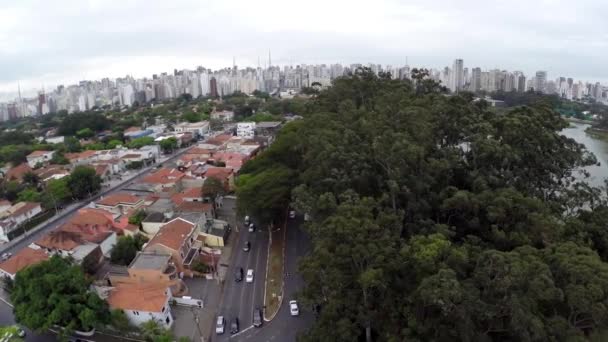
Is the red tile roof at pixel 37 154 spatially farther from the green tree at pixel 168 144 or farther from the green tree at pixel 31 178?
the green tree at pixel 168 144

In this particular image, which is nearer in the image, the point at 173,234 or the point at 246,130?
the point at 173,234

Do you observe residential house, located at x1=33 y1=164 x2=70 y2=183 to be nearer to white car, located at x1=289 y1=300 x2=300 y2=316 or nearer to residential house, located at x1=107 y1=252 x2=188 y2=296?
residential house, located at x1=107 y1=252 x2=188 y2=296

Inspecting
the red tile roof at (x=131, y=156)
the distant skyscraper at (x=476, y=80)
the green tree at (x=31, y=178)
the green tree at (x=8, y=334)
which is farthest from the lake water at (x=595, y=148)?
the green tree at (x=31, y=178)

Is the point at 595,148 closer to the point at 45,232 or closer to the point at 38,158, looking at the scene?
the point at 45,232

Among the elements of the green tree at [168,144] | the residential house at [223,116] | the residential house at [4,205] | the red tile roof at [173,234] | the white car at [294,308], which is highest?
the residential house at [223,116]

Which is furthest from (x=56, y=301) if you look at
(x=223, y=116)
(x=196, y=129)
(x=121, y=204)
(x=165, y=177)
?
(x=223, y=116)

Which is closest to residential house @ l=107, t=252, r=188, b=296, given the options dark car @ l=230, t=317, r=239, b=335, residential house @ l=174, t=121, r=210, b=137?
dark car @ l=230, t=317, r=239, b=335
